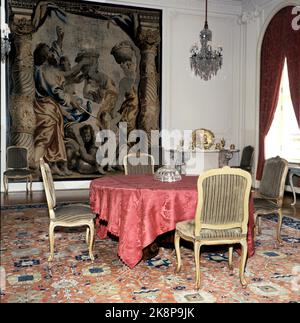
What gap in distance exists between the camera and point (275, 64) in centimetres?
856

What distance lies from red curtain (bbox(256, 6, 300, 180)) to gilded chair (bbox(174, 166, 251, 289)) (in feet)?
16.9

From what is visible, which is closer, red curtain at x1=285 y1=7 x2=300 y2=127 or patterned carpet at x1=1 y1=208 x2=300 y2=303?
patterned carpet at x1=1 y1=208 x2=300 y2=303

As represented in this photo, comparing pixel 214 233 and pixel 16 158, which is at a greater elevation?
pixel 16 158

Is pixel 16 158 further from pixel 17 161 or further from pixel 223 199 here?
pixel 223 199

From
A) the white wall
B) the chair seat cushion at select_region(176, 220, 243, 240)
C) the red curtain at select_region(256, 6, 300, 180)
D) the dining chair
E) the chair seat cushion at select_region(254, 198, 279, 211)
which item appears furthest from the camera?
the white wall

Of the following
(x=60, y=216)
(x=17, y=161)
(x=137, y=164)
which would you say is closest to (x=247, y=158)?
(x=137, y=164)

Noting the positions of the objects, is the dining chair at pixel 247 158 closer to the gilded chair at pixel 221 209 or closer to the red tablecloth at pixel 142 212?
the red tablecloth at pixel 142 212

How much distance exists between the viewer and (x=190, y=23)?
372 inches

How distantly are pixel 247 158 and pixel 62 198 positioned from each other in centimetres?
429

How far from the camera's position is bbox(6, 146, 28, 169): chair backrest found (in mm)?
7941

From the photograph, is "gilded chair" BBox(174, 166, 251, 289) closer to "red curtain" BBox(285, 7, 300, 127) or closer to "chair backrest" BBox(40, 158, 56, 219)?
"chair backrest" BBox(40, 158, 56, 219)

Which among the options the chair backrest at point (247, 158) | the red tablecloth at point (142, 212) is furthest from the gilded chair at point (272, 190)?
the chair backrest at point (247, 158)

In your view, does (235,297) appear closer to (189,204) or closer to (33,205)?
(189,204)

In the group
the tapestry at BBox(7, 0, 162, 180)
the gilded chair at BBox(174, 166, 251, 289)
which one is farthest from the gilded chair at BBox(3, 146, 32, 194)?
the gilded chair at BBox(174, 166, 251, 289)
